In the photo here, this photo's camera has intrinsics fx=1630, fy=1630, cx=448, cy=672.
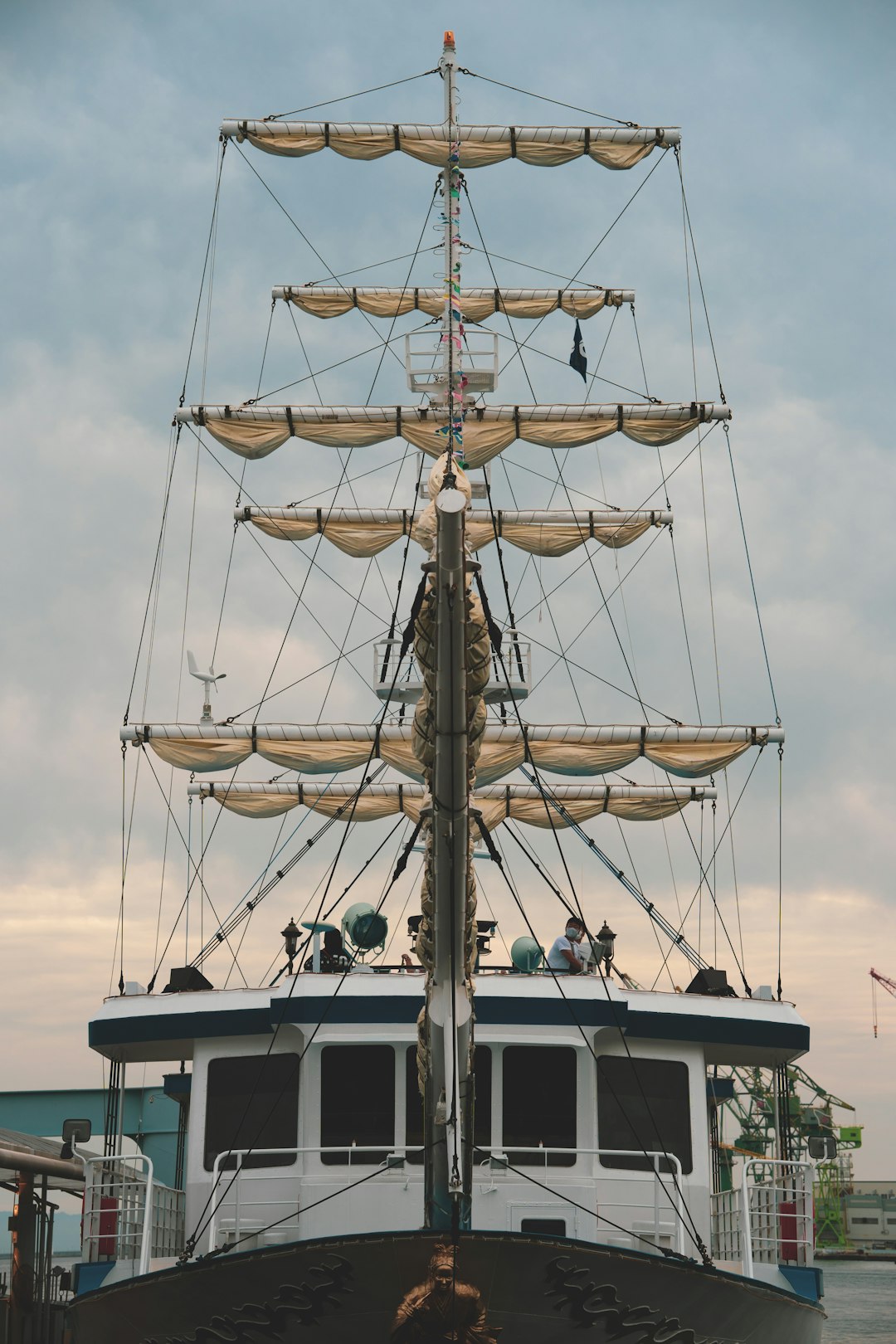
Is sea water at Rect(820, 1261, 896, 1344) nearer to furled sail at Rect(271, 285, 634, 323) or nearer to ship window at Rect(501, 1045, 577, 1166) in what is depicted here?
Result: furled sail at Rect(271, 285, 634, 323)

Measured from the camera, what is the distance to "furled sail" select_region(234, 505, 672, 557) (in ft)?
107

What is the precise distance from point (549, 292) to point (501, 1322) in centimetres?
2549

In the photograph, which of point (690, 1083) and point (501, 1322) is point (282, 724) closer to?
point (690, 1083)

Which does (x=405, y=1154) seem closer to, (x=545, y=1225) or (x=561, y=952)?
(x=545, y=1225)

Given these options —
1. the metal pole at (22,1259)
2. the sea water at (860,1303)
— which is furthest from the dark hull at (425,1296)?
the sea water at (860,1303)

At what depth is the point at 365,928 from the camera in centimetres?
2034

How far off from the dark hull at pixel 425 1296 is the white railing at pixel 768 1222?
114 centimetres

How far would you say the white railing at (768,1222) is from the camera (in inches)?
599

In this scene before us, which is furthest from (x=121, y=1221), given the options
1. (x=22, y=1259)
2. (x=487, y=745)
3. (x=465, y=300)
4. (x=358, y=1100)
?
(x=465, y=300)

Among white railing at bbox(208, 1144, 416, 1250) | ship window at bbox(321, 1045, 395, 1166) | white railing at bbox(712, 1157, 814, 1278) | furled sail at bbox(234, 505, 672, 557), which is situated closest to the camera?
white railing at bbox(712, 1157, 814, 1278)

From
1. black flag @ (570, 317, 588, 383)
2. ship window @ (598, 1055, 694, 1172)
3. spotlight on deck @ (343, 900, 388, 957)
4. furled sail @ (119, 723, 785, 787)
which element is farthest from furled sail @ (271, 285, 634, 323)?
ship window @ (598, 1055, 694, 1172)

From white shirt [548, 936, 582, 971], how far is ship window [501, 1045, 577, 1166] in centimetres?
235

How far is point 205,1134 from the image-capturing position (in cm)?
1694

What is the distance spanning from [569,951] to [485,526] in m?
15.6
